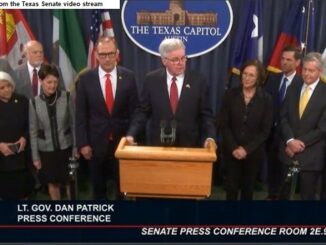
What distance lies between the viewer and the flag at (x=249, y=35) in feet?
9.09

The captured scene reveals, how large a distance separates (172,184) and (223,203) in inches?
11.1

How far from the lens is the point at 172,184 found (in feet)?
5.50

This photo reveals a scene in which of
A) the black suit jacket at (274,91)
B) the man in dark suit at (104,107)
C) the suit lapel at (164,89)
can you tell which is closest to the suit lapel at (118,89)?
the man in dark suit at (104,107)

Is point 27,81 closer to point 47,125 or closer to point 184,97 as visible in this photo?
point 47,125

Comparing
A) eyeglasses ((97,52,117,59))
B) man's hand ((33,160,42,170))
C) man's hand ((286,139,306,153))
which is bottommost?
man's hand ((33,160,42,170))

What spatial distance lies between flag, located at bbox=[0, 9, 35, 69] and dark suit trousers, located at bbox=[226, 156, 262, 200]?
1537 mm

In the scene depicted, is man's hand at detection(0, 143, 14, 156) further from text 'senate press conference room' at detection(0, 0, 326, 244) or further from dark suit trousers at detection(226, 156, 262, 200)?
dark suit trousers at detection(226, 156, 262, 200)

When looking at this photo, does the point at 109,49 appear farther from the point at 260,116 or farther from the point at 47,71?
the point at 260,116

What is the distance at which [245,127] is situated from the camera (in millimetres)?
2197

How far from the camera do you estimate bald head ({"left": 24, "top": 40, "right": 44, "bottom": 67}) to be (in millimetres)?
2566

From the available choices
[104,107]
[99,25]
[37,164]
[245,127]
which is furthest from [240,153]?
[99,25]

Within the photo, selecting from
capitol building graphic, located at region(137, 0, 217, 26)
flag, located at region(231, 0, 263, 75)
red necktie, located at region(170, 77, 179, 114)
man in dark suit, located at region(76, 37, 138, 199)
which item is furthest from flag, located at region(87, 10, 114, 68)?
red necktie, located at region(170, 77, 179, 114)

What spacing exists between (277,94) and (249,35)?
0.47 metres

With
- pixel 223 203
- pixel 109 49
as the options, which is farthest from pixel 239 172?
pixel 109 49
